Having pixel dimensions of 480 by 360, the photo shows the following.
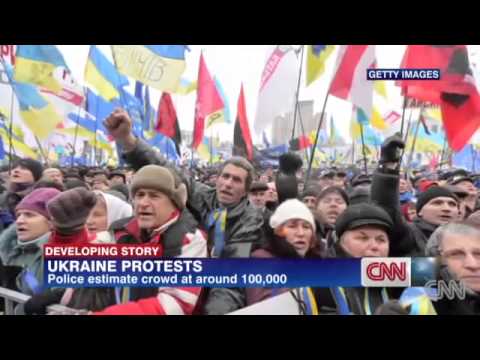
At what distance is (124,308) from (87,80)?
139cm

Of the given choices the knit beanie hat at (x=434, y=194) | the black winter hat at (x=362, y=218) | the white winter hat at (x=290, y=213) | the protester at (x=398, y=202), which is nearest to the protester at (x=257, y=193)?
the white winter hat at (x=290, y=213)

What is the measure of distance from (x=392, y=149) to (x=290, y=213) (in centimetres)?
71

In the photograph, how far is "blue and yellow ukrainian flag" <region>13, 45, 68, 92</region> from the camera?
3102 mm

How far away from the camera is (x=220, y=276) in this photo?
306 cm

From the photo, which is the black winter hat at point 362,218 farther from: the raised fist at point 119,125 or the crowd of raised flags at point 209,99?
the raised fist at point 119,125

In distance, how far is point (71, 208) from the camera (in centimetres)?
306

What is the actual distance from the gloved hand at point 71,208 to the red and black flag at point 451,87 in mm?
1989

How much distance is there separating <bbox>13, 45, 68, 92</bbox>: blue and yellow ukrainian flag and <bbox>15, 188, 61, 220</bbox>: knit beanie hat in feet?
2.02

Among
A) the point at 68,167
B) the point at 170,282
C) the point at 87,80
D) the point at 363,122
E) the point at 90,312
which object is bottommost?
the point at 90,312

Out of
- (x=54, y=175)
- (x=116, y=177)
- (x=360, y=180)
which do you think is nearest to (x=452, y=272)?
(x=360, y=180)

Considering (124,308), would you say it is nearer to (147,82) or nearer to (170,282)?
(170,282)

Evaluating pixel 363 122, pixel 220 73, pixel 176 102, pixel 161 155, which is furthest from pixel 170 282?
pixel 363 122

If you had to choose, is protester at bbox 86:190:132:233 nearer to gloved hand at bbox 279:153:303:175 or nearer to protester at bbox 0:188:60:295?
protester at bbox 0:188:60:295

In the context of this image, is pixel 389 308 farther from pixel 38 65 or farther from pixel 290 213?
pixel 38 65
